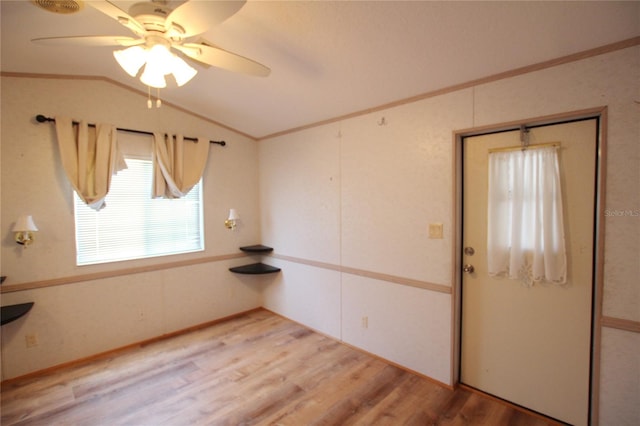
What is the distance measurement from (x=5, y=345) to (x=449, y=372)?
379 centimetres

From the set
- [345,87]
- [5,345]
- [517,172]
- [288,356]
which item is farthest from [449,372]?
[5,345]

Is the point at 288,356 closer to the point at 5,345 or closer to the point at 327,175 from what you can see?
the point at 327,175

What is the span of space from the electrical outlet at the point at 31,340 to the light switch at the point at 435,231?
12.0 feet

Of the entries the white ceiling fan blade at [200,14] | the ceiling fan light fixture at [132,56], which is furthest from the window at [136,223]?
the white ceiling fan blade at [200,14]

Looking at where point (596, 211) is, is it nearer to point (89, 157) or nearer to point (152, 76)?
point (152, 76)

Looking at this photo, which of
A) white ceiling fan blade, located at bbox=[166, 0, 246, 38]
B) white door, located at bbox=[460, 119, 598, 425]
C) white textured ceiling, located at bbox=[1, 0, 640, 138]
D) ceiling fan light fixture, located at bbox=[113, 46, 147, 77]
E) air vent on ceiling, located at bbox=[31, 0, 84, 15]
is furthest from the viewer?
white door, located at bbox=[460, 119, 598, 425]

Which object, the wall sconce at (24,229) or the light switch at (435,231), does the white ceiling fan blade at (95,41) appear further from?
the light switch at (435,231)

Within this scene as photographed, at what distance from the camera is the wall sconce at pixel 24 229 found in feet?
8.01

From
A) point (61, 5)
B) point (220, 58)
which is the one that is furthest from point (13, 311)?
point (220, 58)

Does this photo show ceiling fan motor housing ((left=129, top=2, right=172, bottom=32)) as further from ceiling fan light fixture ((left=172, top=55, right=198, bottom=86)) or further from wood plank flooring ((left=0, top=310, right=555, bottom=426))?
wood plank flooring ((left=0, top=310, right=555, bottom=426))

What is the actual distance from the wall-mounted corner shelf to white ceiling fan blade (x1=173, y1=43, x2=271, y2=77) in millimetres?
2666

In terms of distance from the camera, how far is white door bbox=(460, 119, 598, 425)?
1897 mm

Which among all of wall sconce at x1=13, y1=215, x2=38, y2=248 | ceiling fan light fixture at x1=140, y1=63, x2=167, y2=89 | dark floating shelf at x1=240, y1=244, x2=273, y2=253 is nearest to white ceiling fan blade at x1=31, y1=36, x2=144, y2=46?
ceiling fan light fixture at x1=140, y1=63, x2=167, y2=89

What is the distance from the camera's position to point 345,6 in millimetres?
1693
